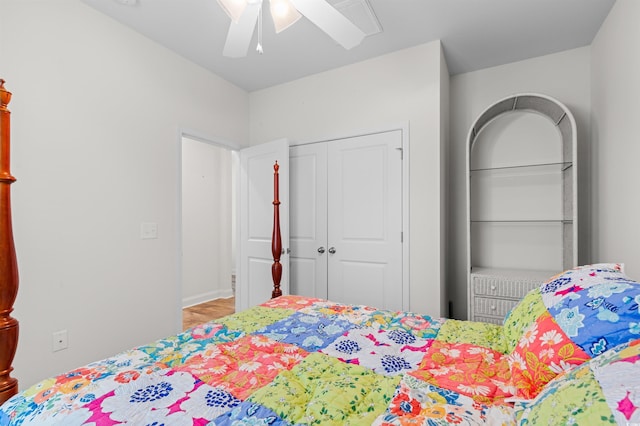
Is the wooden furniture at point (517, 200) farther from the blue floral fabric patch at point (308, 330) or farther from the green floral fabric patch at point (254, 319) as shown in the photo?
the green floral fabric patch at point (254, 319)

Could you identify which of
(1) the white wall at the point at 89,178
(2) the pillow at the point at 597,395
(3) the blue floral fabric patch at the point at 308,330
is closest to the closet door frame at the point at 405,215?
(3) the blue floral fabric patch at the point at 308,330

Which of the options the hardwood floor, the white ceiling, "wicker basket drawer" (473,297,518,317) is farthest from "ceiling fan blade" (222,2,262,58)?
the hardwood floor

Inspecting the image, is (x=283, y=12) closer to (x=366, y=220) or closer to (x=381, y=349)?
(x=381, y=349)

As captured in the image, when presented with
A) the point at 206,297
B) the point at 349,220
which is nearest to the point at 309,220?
the point at 349,220

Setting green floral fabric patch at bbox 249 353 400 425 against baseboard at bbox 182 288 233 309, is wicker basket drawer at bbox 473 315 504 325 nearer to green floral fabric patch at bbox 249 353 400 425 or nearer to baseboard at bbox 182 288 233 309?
green floral fabric patch at bbox 249 353 400 425

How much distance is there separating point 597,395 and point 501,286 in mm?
2315

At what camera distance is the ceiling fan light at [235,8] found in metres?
1.65

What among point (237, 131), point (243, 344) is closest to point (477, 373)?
point (243, 344)

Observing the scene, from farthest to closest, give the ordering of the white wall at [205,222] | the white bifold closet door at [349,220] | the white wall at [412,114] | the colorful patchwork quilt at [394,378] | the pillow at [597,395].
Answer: the white wall at [205,222], the white bifold closet door at [349,220], the white wall at [412,114], the colorful patchwork quilt at [394,378], the pillow at [597,395]

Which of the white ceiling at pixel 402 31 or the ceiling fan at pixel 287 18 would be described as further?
the white ceiling at pixel 402 31

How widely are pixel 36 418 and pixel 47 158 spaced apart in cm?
183

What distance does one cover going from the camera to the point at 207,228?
489 centimetres

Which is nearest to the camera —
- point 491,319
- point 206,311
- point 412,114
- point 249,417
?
point 249,417

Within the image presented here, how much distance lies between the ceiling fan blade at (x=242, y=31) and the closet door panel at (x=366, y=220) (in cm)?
153
